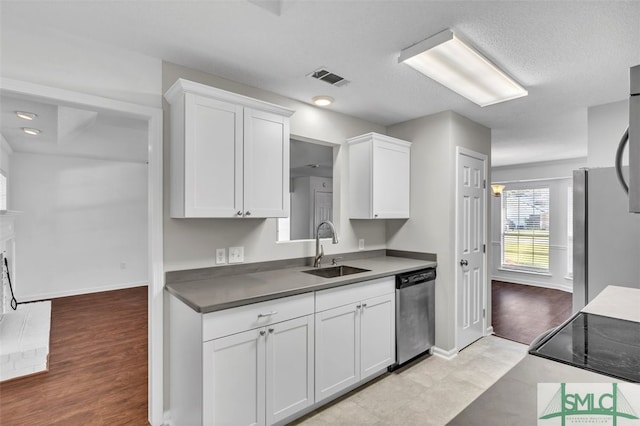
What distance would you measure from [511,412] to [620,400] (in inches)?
10.8

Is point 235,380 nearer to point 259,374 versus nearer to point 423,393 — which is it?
point 259,374

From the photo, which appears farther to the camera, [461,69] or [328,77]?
[328,77]

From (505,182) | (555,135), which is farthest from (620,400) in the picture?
(505,182)

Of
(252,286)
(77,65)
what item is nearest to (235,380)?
(252,286)

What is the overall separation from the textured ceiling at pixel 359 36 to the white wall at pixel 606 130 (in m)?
0.20

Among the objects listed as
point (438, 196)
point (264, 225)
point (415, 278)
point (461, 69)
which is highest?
point (461, 69)

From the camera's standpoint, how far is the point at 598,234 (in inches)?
85.4

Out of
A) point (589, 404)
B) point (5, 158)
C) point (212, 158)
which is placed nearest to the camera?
point (589, 404)

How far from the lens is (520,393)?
2.53 ft

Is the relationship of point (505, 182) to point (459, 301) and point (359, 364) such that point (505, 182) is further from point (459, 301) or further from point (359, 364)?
point (359, 364)

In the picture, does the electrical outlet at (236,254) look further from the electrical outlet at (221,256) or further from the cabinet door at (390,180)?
the cabinet door at (390,180)

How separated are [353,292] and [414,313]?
0.88 meters

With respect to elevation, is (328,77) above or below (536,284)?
above

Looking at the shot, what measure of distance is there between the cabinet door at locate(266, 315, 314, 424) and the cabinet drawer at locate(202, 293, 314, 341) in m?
0.06
